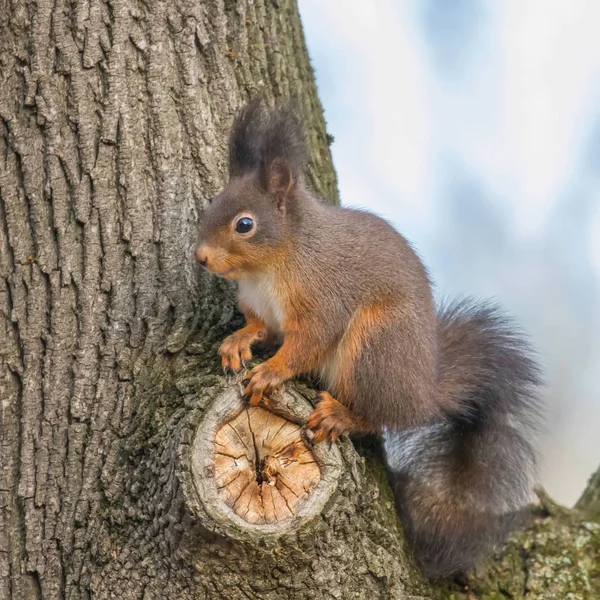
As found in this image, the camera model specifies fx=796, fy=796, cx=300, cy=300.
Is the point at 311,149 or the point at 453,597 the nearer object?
the point at 453,597

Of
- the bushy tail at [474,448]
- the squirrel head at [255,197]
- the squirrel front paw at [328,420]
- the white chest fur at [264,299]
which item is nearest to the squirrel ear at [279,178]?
the squirrel head at [255,197]

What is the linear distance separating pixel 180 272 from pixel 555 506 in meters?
1.22

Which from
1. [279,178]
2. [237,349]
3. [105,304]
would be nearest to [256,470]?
[237,349]

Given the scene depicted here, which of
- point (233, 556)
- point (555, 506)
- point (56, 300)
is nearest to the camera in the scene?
point (233, 556)

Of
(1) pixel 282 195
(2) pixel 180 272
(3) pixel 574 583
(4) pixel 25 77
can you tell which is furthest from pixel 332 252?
(3) pixel 574 583

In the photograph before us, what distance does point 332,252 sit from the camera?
77.5 inches

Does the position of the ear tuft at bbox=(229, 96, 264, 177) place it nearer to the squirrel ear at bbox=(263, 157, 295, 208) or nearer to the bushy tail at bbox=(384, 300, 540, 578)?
the squirrel ear at bbox=(263, 157, 295, 208)

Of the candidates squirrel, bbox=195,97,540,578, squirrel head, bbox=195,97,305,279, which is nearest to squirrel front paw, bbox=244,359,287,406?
squirrel, bbox=195,97,540,578

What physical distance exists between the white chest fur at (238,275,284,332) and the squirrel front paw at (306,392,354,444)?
0.77 ft

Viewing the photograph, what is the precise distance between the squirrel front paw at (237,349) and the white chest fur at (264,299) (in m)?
0.06

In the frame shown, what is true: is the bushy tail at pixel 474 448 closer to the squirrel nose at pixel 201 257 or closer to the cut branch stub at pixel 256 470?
the cut branch stub at pixel 256 470

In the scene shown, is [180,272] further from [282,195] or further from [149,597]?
[149,597]

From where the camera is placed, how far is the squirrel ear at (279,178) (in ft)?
6.23

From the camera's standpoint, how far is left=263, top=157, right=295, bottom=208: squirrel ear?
1.90 m
